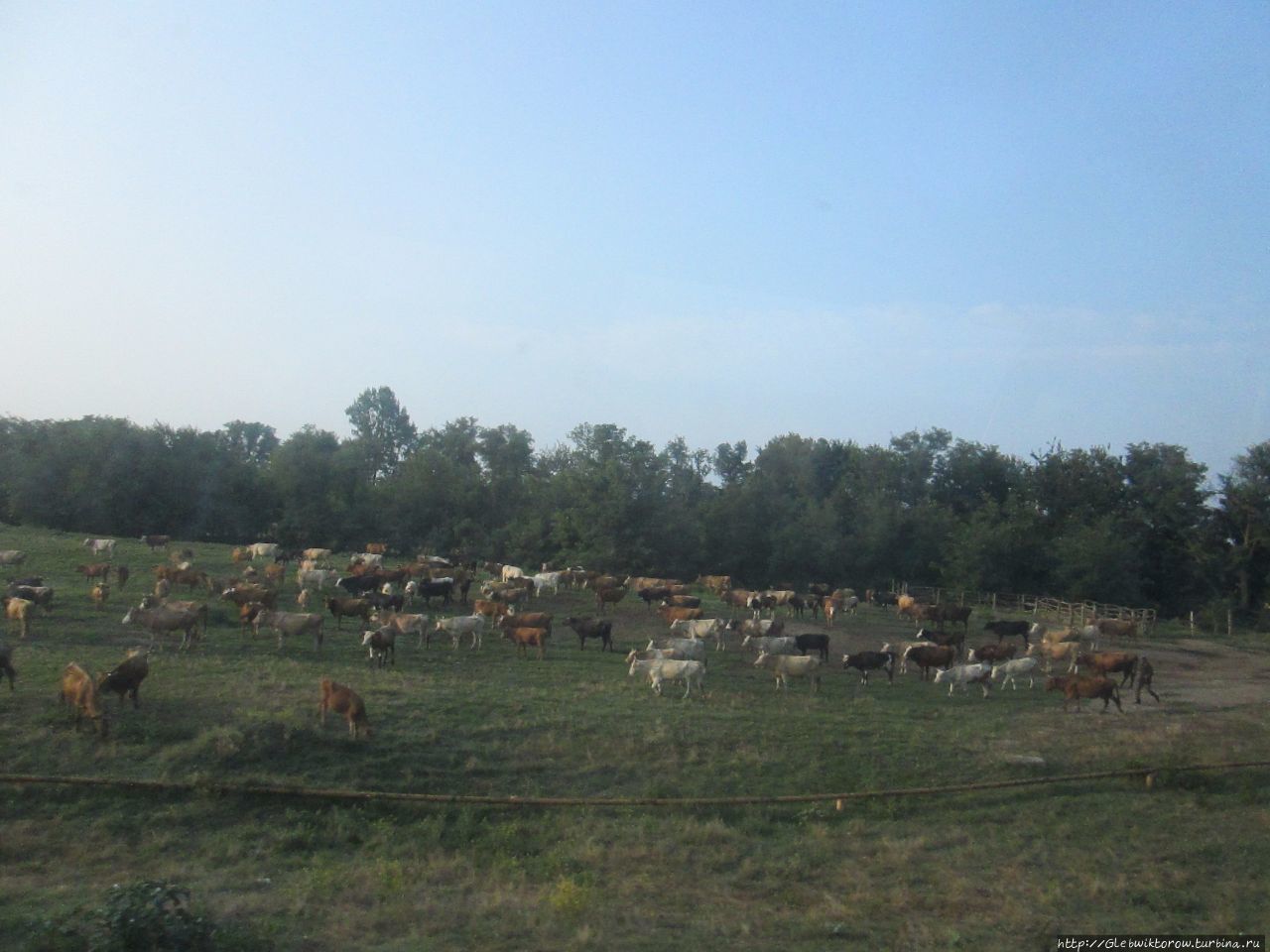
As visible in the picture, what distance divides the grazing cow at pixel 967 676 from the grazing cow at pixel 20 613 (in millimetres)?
25840

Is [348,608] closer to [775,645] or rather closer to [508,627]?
[508,627]

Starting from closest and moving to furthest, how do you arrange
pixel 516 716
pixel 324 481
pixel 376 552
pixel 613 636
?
pixel 516 716
pixel 613 636
pixel 376 552
pixel 324 481

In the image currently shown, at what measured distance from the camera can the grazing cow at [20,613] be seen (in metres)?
27.0

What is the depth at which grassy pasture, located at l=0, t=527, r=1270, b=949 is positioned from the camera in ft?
38.6

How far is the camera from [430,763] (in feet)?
61.3

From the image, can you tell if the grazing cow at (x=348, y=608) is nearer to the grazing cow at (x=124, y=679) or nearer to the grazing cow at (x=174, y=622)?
the grazing cow at (x=174, y=622)

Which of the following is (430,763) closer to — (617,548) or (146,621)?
(146,621)

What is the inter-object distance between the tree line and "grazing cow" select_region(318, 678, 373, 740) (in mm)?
49752

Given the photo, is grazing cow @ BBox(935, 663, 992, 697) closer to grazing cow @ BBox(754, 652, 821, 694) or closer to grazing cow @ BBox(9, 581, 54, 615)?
grazing cow @ BBox(754, 652, 821, 694)

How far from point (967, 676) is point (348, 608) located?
19598 millimetres

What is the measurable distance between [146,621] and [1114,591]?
63.3 m

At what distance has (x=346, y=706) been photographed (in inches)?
770

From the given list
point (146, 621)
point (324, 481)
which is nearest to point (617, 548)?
point (324, 481)

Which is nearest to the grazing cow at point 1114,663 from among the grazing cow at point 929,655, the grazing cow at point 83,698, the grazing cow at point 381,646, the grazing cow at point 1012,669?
the grazing cow at point 1012,669
